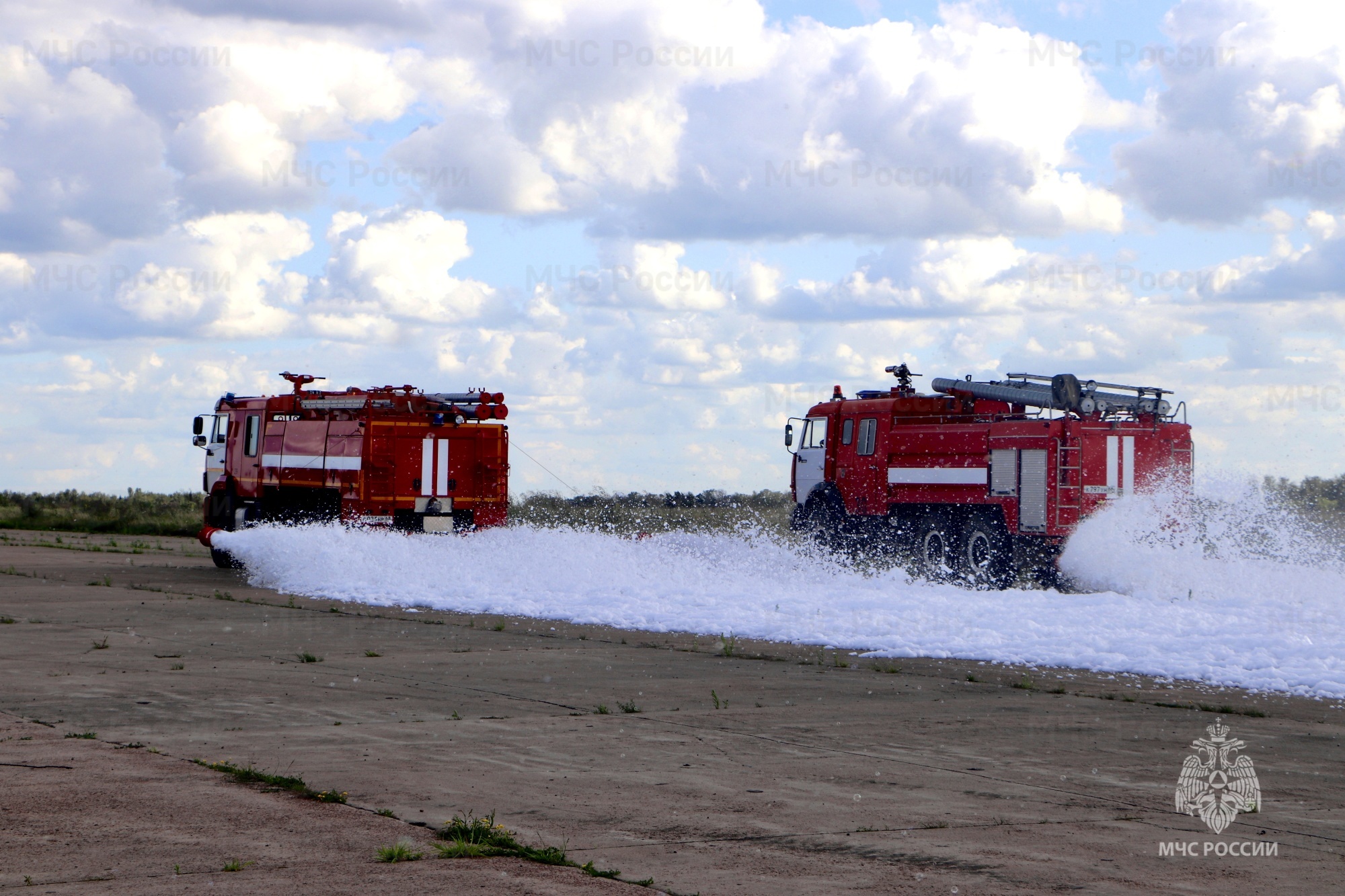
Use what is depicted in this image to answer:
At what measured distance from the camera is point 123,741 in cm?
930

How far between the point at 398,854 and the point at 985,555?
18.5 metres

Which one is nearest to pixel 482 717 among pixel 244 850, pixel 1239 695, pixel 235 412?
pixel 244 850

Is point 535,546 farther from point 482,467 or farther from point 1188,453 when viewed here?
point 1188,453

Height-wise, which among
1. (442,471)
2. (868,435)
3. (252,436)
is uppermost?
(868,435)

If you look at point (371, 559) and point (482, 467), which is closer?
point (371, 559)

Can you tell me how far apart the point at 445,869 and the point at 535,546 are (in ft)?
59.1

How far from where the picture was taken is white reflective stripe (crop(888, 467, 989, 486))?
78.5 ft

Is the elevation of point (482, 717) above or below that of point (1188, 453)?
below

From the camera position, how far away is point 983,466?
2383 centimetres

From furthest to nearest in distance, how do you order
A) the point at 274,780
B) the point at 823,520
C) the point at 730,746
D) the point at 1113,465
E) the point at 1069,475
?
the point at 823,520
the point at 1113,465
the point at 1069,475
the point at 730,746
the point at 274,780

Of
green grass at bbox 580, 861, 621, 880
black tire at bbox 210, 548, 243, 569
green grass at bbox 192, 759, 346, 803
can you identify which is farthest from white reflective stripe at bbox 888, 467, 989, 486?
green grass at bbox 580, 861, 621, 880

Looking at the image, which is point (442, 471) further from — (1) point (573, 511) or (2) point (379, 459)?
(1) point (573, 511)

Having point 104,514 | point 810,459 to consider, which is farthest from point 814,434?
point 104,514

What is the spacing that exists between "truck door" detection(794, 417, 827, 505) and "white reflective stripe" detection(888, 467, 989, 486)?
2128 millimetres
